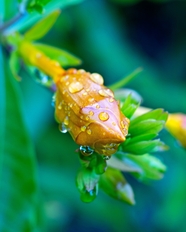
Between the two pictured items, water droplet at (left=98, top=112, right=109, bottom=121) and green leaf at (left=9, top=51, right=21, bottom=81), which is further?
green leaf at (left=9, top=51, right=21, bottom=81)

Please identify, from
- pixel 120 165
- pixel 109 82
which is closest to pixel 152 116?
pixel 120 165

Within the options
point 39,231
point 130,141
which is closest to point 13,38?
point 130,141

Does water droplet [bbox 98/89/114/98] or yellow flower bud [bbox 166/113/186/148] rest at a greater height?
water droplet [bbox 98/89/114/98]

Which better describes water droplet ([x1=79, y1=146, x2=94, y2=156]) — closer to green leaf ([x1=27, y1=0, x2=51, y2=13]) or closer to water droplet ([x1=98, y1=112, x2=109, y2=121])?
water droplet ([x1=98, y1=112, x2=109, y2=121])

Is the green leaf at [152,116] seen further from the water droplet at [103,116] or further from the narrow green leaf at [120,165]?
the water droplet at [103,116]

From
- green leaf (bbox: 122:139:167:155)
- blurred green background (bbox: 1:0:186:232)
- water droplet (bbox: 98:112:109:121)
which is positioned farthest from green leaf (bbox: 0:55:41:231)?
blurred green background (bbox: 1:0:186:232)

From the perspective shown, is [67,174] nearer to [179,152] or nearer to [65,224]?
[65,224]
